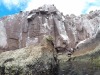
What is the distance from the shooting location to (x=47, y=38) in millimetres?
23781

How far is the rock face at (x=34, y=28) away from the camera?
326 feet

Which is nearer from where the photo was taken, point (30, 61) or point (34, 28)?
point (30, 61)

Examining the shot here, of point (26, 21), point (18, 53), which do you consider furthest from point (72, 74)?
point (26, 21)

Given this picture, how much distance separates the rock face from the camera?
99.4 metres

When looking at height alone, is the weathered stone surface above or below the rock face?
below

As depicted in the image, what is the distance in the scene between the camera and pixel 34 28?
335 ft

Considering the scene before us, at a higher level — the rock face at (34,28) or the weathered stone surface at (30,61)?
the rock face at (34,28)

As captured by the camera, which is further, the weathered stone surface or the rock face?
the rock face

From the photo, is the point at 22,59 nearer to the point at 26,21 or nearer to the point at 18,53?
the point at 18,53

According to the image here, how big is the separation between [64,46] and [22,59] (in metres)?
77.1

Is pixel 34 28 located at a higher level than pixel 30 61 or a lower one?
higher

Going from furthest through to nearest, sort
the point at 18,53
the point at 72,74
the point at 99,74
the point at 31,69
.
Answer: the point at 72,74 < the point at 99,74 < the point at 18,53 < the point at 31,69

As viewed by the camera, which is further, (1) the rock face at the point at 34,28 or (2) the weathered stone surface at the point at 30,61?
(1) the rock face at the point at 34,28

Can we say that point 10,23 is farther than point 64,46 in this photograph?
Yes
